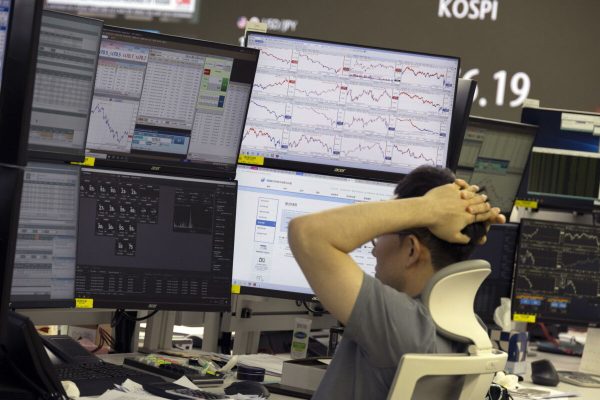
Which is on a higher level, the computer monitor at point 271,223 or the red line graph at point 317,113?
the red line graph at point 317,113

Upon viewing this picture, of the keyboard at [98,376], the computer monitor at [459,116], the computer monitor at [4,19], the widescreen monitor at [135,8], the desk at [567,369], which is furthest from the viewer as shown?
the widescreen monitor at [135,8]

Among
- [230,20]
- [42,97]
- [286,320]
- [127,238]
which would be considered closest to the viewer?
[42,97]

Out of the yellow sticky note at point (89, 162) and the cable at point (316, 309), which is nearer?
the yellow sticky note at point (89, 162)

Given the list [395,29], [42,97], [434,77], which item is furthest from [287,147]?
[395,29]

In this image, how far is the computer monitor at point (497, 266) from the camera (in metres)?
3.48

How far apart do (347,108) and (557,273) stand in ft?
3.60

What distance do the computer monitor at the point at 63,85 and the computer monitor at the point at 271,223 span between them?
0.52 meters

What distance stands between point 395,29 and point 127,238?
→ 3.93 m

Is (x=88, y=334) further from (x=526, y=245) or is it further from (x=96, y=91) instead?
(x=526, y=245)

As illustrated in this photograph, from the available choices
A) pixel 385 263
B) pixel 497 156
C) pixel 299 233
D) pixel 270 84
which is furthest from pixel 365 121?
pixel 299 233

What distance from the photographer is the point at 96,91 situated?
2.48m

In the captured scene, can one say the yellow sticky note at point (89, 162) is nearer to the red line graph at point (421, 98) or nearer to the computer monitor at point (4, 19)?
the computer monitor at point (4, 19)

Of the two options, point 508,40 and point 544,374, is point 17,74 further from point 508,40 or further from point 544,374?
point 508,40

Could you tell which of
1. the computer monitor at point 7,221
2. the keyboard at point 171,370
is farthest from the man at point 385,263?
the keyboard at point 171,370
